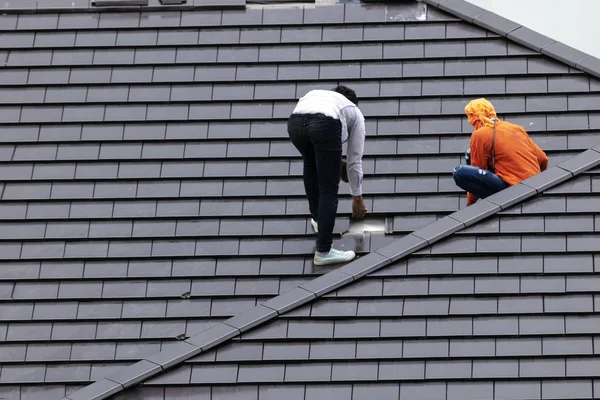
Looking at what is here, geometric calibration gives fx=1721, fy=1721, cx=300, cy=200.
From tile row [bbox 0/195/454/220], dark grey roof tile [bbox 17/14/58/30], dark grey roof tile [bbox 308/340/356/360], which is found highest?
dark grey roof tile [bbox 17/14/58/30]

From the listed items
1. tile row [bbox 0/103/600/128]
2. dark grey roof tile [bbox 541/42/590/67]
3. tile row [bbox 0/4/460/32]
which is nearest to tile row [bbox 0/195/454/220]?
tile row [bbox 0/103/600/128]

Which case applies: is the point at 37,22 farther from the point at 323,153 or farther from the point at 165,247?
the point at 323,153

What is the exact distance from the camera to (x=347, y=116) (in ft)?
43.5

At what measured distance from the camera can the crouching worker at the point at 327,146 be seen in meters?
13.1

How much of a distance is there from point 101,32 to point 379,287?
4.27 m

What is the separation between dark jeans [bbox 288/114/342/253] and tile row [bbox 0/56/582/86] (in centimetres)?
166

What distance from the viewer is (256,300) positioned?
13164 mm

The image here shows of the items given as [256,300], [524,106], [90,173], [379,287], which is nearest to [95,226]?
[90,173]

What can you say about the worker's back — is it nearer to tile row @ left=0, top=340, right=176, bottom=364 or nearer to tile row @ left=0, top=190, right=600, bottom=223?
tile row @ left=0, top=190, right=600, bottom=223

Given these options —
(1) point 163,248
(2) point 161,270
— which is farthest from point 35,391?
(1) point 163,248

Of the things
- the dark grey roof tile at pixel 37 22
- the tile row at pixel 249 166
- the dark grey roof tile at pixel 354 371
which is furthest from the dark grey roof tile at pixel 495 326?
the dark grey roof tile at pixel 37 22

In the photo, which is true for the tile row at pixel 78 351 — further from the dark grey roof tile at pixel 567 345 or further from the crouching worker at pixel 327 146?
the dark grey roof tile at pixel 567 345

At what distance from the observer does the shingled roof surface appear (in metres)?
12.2

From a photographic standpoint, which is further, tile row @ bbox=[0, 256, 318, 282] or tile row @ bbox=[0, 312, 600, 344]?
tile row @ bbox=[0, 256, 318, 282]
